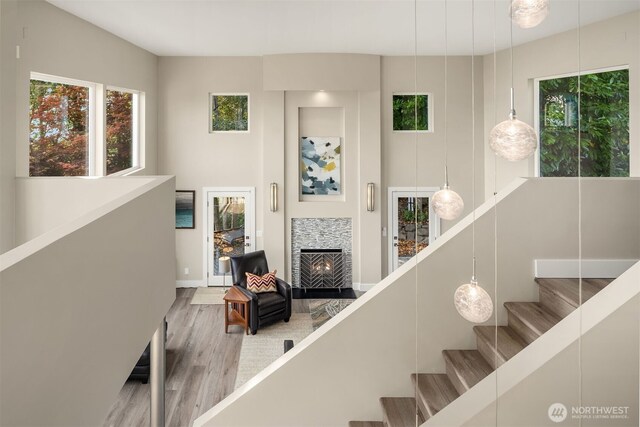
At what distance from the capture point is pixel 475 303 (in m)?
2.43

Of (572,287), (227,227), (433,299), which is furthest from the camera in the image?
(227,227)

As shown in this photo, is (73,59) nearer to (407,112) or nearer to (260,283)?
(260,283)

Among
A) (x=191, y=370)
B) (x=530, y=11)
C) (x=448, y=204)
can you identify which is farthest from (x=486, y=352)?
(x=191, y=370)

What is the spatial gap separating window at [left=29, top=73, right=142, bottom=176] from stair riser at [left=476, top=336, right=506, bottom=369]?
4.86 m

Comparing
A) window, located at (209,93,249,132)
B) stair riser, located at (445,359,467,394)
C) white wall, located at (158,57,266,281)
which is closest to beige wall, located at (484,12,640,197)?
stair riser, located at (445,359,467,394)

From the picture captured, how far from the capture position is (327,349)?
348cm

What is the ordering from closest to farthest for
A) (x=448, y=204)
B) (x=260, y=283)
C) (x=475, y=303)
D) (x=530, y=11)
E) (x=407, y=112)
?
(x=530, y=11) < (x=475, y=303) < (x=448, y=204) < (x=260, y=283) < (x=407, y=112)

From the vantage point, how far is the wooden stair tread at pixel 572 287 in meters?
3.16

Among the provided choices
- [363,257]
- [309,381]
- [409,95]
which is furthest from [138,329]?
[409,95]

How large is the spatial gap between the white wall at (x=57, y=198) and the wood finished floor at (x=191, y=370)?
7.16 ft

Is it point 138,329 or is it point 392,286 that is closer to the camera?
point 138,329

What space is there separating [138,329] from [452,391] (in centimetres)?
210

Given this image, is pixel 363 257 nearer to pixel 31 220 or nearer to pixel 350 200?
pixel 350 200

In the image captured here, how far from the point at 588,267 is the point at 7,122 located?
487cm
